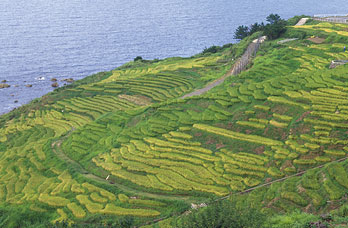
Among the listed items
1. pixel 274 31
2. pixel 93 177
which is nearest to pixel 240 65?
pixel 274 31

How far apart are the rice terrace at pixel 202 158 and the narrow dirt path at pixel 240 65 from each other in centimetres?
655

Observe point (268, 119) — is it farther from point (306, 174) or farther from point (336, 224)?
point (336, 224)

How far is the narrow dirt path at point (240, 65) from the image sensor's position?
5934cm

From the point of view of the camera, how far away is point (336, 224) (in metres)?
21.6

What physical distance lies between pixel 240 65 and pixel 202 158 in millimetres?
31394

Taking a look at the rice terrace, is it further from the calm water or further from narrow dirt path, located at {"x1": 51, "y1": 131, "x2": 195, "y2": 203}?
the calm water

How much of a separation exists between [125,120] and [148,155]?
12657mm

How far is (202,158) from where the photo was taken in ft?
123

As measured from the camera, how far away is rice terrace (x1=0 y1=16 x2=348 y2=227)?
29.5 metres

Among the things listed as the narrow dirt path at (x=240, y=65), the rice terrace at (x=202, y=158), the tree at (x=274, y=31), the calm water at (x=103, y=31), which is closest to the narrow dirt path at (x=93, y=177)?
the rice terrace at (x=202, y=158)

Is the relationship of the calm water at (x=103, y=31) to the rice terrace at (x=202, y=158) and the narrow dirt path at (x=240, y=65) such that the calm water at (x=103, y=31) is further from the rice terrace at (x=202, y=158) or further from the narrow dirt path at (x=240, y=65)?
the rice terrace at (x=202, y=158)

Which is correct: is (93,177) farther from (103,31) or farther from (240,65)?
(103,31)

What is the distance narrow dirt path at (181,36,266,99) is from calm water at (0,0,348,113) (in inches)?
1585

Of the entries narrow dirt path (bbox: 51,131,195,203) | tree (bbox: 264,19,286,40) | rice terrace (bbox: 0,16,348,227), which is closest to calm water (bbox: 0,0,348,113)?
narrow dirt path (bbox: 51,131,195,203)
